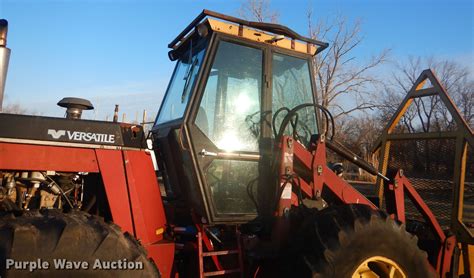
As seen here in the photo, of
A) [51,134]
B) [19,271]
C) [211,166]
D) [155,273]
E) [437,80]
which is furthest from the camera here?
[437,80]

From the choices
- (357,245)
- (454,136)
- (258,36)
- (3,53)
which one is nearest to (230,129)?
(258,36)

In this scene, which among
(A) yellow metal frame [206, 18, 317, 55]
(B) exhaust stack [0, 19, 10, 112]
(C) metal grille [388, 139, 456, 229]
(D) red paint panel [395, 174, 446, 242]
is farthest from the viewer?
(C) metal grille [388, 139, 456, 229]

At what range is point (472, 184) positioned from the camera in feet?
17.4

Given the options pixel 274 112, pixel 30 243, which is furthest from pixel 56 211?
pixel 274 112

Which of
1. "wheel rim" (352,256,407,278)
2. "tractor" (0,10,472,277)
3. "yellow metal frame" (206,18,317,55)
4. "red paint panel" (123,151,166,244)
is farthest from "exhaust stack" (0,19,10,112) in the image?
"wheel rim" (352,256,407,278)

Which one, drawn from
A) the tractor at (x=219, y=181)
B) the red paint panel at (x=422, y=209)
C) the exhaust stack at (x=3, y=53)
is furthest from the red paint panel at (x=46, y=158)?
the red paint panel at (x=422, y=209)

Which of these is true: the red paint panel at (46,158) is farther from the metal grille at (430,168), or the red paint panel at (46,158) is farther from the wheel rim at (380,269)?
the metal grille at (430,168)

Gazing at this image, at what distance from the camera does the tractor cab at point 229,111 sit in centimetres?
383

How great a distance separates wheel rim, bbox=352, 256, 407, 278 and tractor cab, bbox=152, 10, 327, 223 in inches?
43.5

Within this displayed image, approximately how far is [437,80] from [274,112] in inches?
93.8

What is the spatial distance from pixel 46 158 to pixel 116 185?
58 centimetres

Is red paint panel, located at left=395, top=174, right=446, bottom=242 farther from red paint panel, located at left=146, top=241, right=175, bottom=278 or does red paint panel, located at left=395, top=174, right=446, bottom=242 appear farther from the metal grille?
red paint panel, located at left=146, top=241, right=175, bottom=278

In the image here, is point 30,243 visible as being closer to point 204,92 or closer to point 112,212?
point 112,212

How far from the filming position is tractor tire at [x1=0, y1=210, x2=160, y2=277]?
2.65 m
